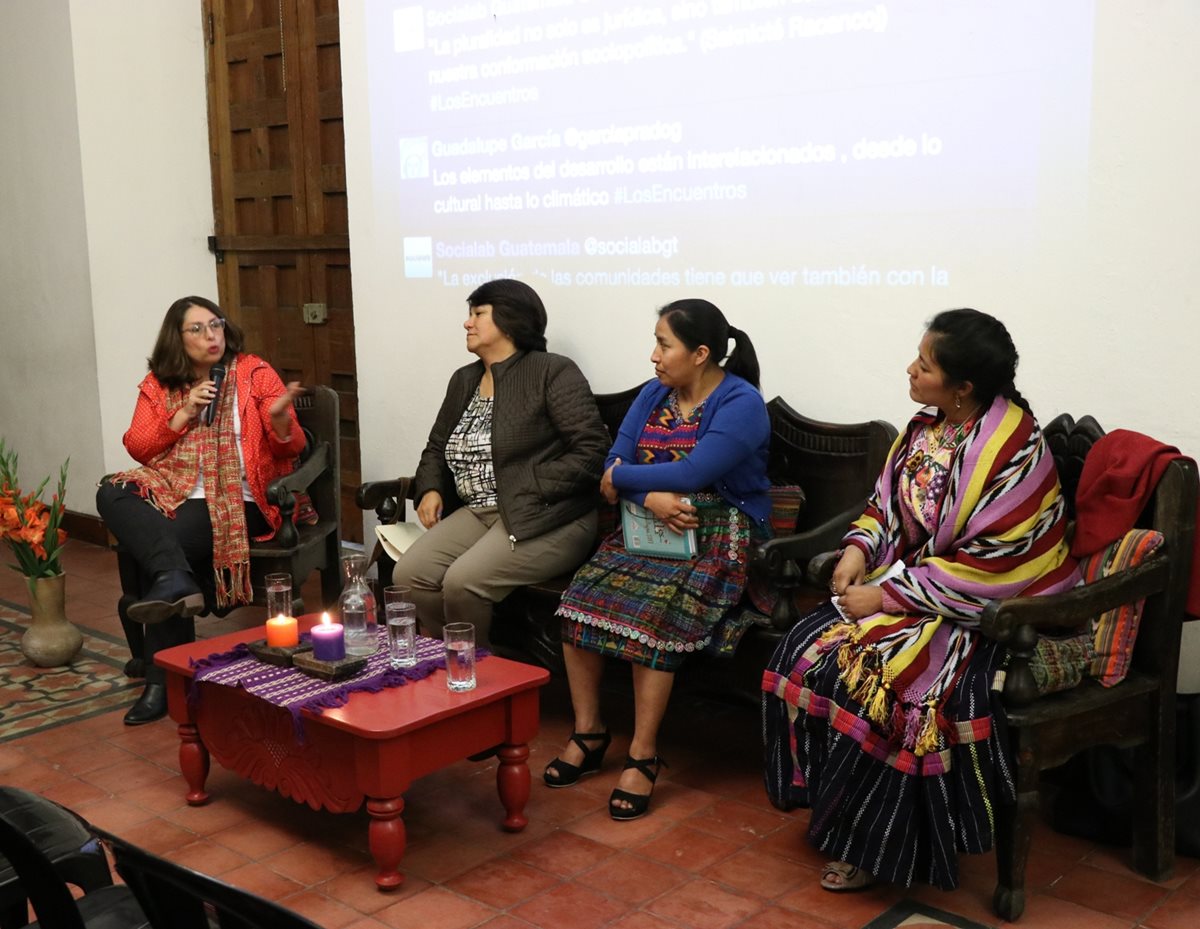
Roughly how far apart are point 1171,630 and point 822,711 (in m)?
0.76

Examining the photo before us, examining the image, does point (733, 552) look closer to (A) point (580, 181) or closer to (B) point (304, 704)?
(B) point (304, 704)

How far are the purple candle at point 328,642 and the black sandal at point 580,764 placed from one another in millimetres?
646

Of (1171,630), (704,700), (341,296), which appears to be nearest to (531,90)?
(341,296)

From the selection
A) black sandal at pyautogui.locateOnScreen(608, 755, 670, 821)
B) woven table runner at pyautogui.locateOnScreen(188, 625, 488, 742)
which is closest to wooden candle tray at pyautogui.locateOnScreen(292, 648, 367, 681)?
woven table runner at pyautogui.locateOnScreen(188, 625, 488, 742)

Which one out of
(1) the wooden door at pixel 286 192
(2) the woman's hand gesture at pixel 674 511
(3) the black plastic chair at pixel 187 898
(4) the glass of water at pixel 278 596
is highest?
(1) the wooden door at pixel 286 192

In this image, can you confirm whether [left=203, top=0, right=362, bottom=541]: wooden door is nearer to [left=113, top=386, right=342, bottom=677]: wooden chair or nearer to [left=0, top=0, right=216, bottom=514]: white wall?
[left=0, top=0, right=216, bottom=514]: white wall

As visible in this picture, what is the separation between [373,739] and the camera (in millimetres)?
2652

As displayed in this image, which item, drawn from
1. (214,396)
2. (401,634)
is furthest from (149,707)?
(401,634)

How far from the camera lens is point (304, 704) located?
2760 millimetres

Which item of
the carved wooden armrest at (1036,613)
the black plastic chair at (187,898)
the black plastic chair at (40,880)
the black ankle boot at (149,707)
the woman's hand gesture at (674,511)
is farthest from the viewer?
the black ankle boot at (149,707)

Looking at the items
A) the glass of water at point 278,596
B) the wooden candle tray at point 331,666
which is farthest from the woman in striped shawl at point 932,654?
the glass of water at point 278,596

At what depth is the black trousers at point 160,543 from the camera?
3.81 metres

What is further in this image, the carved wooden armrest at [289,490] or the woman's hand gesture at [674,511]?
the carved wooden armrest at [289,490]

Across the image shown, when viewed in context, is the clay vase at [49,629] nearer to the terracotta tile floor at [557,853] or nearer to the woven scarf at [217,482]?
the woven scarf at [217,482]
